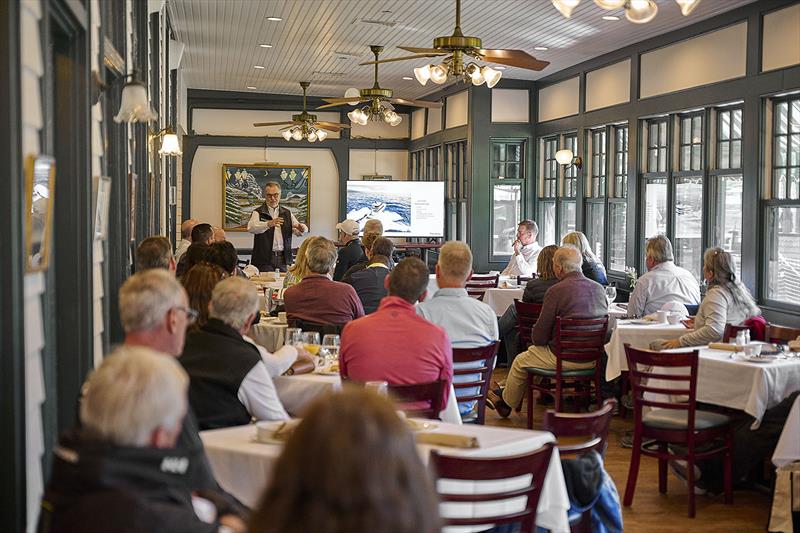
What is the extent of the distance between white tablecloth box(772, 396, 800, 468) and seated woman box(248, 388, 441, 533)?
14.9ft

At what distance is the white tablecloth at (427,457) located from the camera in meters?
3.54

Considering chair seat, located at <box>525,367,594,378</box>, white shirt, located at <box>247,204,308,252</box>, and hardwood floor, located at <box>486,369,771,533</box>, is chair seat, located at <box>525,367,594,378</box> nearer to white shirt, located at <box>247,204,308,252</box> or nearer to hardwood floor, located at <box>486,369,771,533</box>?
hardwood floor, located at <box>486,369,771,533</box>

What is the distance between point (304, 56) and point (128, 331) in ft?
38.4

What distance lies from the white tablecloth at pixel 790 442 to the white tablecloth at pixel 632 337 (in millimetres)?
2357

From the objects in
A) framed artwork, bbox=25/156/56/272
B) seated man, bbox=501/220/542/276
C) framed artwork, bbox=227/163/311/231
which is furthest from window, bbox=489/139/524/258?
framed artwork, bbox=25/156/56/272

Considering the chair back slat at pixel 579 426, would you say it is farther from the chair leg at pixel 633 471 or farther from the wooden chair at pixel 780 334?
the wooden chair at pixel 780 334

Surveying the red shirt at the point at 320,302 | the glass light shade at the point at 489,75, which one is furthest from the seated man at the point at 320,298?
the glass light shade at the point at 489,75

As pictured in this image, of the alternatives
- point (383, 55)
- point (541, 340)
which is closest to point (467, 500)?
point (541, 340)

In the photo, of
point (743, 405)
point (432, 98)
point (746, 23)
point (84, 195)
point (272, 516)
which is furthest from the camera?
point (432, 98)

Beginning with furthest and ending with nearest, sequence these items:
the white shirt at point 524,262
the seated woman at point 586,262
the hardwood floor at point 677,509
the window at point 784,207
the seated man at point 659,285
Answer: the white shirt at point 524,262
the seated woman at point 586,262
the window at point 784,207
the seated man at point 659,285
the hardwood floor at point 677,509

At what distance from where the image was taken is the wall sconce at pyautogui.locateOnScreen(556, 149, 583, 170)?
47.4ft

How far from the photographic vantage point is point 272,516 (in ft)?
4.78

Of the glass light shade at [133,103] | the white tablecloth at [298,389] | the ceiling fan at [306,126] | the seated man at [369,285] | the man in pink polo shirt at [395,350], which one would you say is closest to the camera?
the man in pink polo shirt at [395,350]

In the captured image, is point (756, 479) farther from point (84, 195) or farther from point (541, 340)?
point (84, 195)
